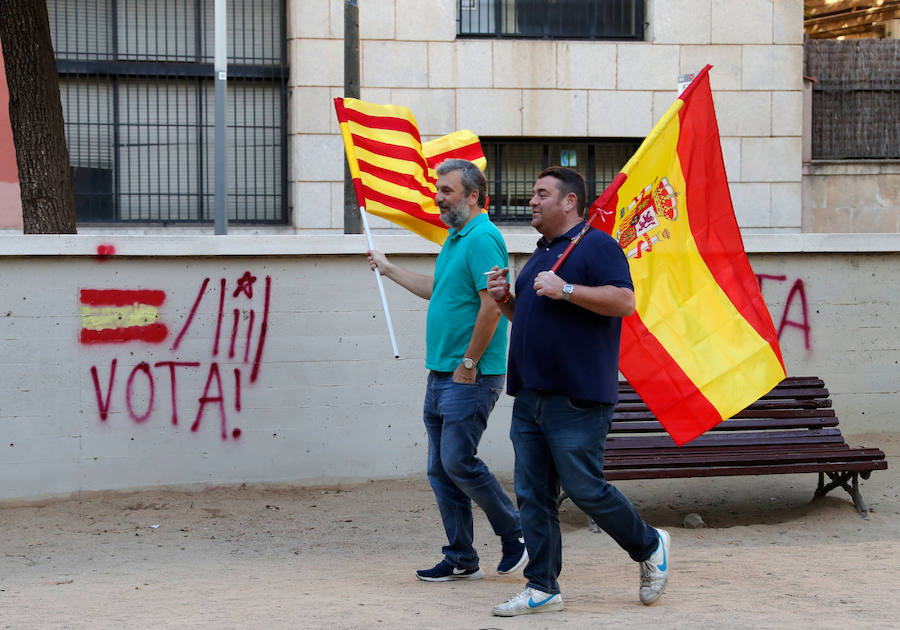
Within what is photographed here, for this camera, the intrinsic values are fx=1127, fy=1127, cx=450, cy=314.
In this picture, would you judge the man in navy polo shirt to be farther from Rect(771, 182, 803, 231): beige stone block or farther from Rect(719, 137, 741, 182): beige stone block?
Rect(771, 182, 803, 231): beige stone block

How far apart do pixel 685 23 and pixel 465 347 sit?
426 inches

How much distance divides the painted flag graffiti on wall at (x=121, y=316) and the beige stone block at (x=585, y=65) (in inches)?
335

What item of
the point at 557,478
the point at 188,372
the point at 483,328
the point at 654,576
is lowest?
the point at 654,576

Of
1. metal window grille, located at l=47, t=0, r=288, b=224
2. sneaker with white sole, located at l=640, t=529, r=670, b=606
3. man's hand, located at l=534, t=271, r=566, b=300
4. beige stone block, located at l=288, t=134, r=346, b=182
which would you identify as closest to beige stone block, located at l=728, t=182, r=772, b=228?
beige stone block, located at l=288, t=134, r=346, b=182

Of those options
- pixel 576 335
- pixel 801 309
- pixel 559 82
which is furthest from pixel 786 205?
pixel 576 335

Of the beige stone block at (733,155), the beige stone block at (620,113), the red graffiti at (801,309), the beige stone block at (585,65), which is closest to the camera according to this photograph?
the red graffiti at (801,309)

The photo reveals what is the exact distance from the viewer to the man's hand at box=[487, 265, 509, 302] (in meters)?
4.65

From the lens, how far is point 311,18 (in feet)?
46.1

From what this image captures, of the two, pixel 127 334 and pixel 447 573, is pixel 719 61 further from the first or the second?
pixel 447 573

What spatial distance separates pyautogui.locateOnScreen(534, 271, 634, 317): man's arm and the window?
34.3 ft

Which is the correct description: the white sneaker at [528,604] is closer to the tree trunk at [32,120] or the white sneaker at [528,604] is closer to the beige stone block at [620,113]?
the tree trunk at [32,120]

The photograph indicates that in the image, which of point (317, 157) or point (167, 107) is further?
point (167, 107)

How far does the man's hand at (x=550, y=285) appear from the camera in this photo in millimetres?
4332

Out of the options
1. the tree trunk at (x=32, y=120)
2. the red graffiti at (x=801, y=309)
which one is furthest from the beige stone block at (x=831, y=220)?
the tree trunk at (x=32, y=120)
